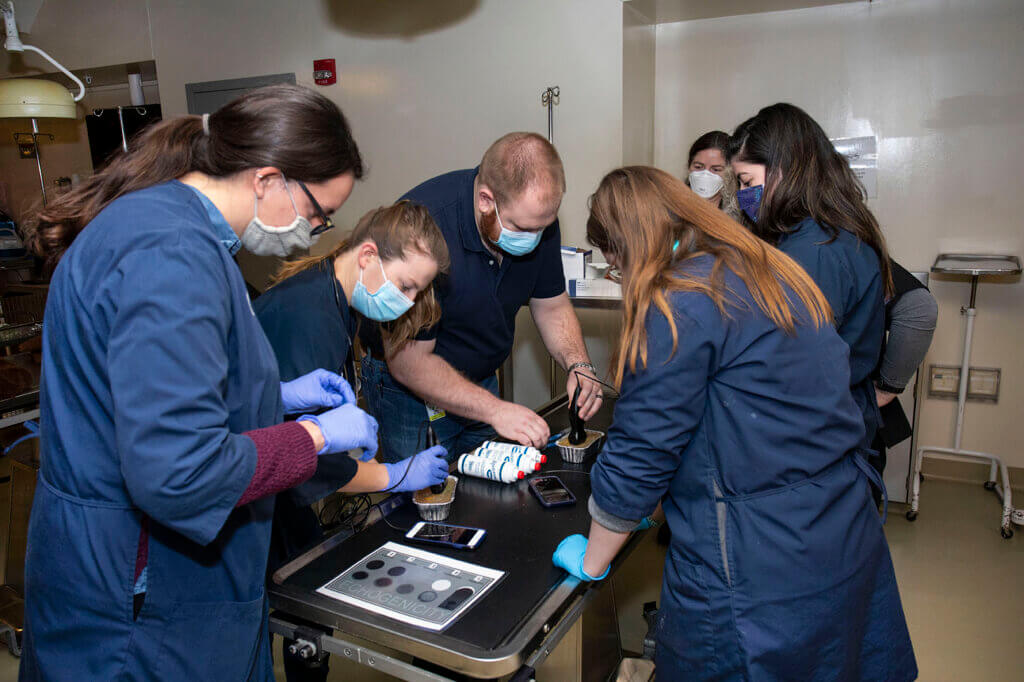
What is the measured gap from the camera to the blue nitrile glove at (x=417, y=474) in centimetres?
141

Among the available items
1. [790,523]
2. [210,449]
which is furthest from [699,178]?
[210,449]

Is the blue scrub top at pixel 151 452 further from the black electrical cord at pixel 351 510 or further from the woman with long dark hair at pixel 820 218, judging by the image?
the woman with long dark hair at pixel 820 218

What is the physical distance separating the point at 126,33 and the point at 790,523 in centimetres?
440

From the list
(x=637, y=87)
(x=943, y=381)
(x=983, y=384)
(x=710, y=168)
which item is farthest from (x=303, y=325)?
(x=983, y=384)

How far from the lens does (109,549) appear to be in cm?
89

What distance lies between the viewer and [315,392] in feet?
4.29

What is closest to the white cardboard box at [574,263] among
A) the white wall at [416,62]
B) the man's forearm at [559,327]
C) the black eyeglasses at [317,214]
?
the white wall at [416,62]

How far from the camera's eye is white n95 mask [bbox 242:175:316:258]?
1.03 m

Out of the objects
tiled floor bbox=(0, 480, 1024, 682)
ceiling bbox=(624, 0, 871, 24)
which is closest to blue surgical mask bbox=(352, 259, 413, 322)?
tiled floor bbox=(0, 480, 1024, 682)

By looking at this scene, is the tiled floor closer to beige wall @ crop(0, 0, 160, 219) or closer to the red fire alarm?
the red fire alarm

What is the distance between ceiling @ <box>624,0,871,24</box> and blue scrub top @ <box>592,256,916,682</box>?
2.38 metres

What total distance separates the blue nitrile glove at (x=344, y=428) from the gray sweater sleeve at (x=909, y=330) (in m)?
1.55

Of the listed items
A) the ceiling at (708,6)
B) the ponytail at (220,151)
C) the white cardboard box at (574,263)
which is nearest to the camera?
the ponytail at (220,151)

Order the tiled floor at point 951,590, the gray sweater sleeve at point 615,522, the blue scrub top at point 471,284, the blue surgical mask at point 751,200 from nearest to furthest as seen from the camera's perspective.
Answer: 1. the gray sweater sleeve at point 615,522
2. the blue surgical mask at point 751,200
3. the blue scrub top at point 471,284
4. the tiled floor at point 951,590
